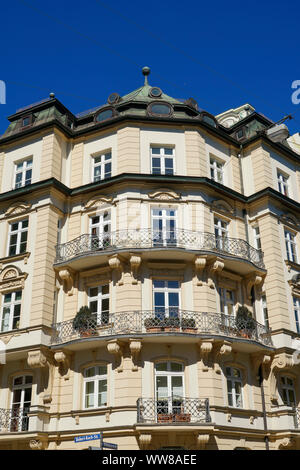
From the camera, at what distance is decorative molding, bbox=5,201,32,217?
27.5 metres

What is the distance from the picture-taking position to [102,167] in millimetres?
28484

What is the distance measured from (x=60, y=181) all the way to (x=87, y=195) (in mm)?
1600

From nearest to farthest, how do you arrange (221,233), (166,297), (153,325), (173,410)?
(173,410) < (153,325) < (166,297) < (221,233)

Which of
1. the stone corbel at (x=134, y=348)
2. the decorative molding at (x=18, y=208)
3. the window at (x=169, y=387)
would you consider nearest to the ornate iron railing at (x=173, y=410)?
the window at (x=169, y=387)

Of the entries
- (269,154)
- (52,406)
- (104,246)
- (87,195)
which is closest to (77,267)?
(104,246)

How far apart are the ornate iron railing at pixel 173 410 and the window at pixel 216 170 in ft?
38.0

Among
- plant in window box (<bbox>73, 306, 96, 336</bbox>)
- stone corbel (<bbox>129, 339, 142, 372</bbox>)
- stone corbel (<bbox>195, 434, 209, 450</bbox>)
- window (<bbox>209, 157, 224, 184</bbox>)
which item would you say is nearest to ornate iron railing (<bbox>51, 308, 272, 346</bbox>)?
plant in window box (<bbox>73, 306, 96, 336</bbox>)

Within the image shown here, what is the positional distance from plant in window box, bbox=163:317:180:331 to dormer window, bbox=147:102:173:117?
10823 mm

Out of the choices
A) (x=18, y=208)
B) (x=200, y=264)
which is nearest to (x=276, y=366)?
(x=200, y=264)

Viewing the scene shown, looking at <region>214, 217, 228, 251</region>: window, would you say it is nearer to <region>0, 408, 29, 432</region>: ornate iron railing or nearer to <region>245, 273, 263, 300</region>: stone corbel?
<region>245, 273, 263, 300</region>: stone corbel

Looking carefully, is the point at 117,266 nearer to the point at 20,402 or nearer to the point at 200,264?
the point at 200,264

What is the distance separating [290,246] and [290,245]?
0.07 m
